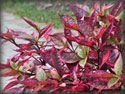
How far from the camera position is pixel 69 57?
1093mm

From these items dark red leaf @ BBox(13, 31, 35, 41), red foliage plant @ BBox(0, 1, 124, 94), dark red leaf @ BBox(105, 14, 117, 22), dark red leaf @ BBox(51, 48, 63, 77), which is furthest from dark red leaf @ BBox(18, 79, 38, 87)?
dark red leaf @ BBox(105, 14, 117, 22)

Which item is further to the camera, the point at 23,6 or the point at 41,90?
the point at 23,6

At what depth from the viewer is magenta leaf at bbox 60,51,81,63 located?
3.56 ft

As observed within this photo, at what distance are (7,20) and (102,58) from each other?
5.20m

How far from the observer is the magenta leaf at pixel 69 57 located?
1084mm

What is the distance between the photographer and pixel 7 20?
19.7 feet

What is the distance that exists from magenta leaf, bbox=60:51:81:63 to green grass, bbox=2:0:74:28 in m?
4.13

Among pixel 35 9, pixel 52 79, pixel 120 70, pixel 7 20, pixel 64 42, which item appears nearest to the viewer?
pixel 120 70

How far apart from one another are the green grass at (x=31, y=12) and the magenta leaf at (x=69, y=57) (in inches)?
162

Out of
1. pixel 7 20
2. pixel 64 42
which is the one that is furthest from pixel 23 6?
pixel 64 42

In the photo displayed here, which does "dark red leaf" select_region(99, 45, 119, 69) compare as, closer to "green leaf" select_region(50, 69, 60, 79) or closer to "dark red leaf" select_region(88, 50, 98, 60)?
"dark red leaf" select_region(88, 50, 98, 60)

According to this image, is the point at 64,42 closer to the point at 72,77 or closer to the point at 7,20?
the point at 72,77

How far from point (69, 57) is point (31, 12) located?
215 inches

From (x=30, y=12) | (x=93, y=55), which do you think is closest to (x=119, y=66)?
(x=93, y=55)
